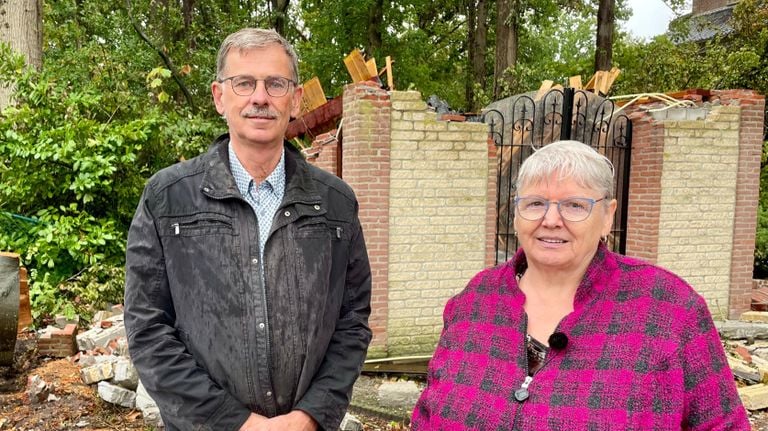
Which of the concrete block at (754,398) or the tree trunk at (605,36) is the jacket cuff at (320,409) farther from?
the tree trunk at (605,36)

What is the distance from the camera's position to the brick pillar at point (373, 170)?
5910mm

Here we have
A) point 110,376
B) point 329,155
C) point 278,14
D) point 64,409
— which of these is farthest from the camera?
point 278,14

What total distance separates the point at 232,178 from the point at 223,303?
0.44 meters

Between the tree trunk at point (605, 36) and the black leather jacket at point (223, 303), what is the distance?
13305mm

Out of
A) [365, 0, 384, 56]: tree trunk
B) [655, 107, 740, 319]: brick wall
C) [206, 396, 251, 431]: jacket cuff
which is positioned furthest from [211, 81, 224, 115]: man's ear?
[365, 0, 384, 56]: tree trunk

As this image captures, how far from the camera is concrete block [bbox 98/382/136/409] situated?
15.3 feet

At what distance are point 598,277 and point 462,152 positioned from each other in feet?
14.6

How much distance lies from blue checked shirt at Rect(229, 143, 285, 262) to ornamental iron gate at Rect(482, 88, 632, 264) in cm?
490

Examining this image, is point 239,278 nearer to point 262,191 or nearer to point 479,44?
point 262,191

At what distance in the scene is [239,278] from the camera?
6.51ft

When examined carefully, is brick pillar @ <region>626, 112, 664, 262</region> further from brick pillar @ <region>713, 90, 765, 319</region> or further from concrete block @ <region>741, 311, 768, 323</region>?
concrete block @ <region>741, 311, 768, 323</region>

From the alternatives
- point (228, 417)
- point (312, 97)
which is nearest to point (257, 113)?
point (228, 417)

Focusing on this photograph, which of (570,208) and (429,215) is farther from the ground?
(570,208)

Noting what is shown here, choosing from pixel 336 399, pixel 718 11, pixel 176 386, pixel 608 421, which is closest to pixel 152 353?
pixel 176 386
